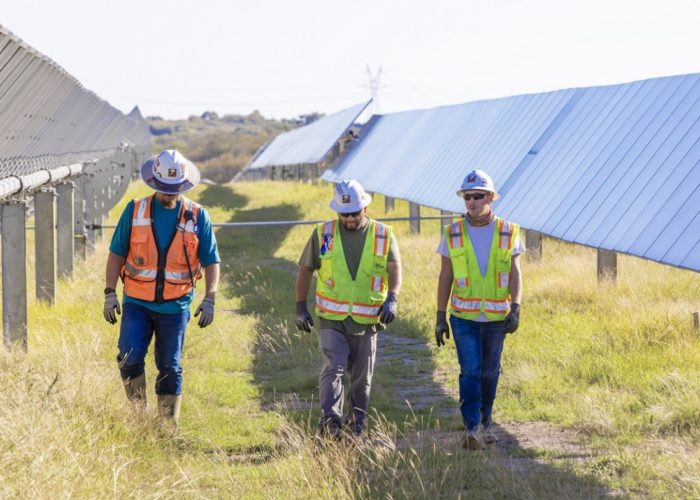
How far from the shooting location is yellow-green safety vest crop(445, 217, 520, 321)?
25.1 feet

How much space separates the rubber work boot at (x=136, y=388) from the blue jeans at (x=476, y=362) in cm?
205

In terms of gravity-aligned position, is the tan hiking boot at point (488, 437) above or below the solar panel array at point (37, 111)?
below

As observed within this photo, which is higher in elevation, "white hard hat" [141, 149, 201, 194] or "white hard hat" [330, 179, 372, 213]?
"white hard hat" [141, 149, 201, 194]

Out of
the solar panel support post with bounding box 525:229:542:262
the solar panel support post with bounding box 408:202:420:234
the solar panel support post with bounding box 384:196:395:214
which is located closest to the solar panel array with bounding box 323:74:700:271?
the solar panel support post with bounding box 525:229:542:262

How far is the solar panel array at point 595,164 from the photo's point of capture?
1109 centimetres

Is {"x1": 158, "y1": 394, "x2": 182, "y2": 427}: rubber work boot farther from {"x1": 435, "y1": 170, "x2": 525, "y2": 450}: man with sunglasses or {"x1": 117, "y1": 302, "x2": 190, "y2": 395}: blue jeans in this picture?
{"x1": 435, "y1": 170, "x2": 525, "y2": 450}: man with sunglasses

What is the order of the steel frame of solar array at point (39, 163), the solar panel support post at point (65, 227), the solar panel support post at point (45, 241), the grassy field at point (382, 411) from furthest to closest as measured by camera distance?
the solar panel support post at point (65, 227)
the solar panel support post at point (45, 241)
the steel frame of solar array at point (39, 163)
the grassy field at point (382, 411)

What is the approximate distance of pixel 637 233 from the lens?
11.3m

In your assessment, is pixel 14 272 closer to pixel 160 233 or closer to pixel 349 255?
pixel 160 233

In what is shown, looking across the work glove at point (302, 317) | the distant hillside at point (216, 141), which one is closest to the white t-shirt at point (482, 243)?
the work glove at point (302, 317)

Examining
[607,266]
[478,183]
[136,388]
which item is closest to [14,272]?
[136,388]

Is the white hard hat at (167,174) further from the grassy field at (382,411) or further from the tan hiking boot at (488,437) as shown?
the tan hiking boot at (488,437)

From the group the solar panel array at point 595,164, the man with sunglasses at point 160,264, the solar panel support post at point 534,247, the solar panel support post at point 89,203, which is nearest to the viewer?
the man with sunglasses at point 160,264

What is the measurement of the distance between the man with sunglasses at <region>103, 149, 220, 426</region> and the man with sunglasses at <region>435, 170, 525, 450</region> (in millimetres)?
1601
